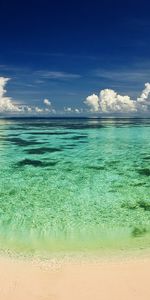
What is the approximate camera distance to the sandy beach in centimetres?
734

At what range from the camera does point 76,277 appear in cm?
802

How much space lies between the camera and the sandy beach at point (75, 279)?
7336 mm

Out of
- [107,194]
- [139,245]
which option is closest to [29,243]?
[139,245]

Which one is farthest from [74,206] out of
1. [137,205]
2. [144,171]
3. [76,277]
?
[144,171]

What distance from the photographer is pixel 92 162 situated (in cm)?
2511

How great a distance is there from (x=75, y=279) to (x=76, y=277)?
81mm

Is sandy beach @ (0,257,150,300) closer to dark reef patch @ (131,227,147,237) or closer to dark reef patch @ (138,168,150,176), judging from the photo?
dark reef patch @ (131,227,147,237)

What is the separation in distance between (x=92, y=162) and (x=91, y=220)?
42.4 ft

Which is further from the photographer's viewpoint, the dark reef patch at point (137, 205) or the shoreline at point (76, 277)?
the dark reef patch at point (137, 205)

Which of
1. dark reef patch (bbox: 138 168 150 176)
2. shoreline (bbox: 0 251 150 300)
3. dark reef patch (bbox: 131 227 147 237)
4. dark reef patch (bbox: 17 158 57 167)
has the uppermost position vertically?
dark reef patch (bbox: 17 158 57 167)

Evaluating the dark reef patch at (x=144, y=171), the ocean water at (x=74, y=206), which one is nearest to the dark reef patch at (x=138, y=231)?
the ocean water at (x=74, y=206)

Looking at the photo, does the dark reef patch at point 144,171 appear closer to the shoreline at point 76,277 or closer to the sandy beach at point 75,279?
the shoreline at point 76,277

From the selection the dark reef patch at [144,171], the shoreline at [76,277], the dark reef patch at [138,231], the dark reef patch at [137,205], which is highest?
the dark reef patch at [144,171]

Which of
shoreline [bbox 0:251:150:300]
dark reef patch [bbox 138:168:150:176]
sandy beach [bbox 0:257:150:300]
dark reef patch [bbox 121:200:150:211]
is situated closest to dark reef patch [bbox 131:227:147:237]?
shoreline [bbox 0:251:150:300]
